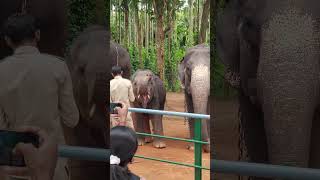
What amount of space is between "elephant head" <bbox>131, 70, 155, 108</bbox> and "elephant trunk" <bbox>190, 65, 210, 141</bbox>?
0.78 m

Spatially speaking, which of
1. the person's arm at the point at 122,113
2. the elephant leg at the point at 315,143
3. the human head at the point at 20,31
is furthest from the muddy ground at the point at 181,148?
the person's arm at the point at 122,113

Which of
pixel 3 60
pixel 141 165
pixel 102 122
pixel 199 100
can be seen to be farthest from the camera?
pixel 141 165

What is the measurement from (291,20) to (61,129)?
874 millimetres

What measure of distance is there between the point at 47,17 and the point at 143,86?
4332 millimetres

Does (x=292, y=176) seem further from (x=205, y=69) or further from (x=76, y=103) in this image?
(x=205, y=69)

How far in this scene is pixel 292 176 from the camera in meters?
1.33

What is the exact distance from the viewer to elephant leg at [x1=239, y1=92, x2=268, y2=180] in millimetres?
1404

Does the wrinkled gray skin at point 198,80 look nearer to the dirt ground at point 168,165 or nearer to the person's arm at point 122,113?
the dirt ground at point 168,165

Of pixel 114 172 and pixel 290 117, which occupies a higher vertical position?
pixel 290 117

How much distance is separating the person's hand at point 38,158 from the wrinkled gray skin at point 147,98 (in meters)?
4.07

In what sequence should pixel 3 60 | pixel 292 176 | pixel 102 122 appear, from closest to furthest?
pixel 292 176
pixel 102 122
pixel 3 60

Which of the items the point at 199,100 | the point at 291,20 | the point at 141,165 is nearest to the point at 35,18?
the point at 291,20

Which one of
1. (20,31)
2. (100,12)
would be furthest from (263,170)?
(20,31)

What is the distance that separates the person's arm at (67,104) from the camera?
1741mm
